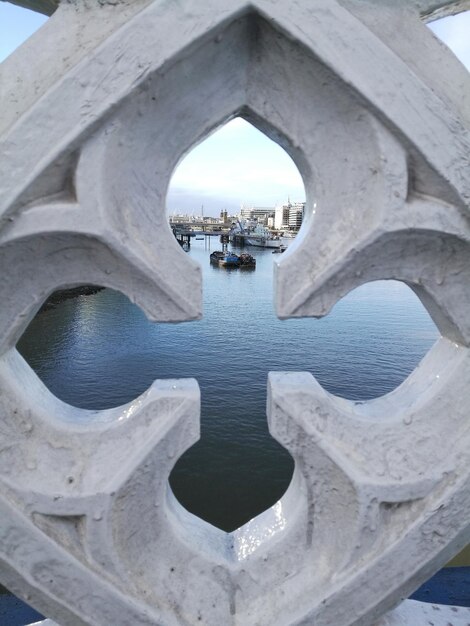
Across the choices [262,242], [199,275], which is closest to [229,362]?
[199,275]

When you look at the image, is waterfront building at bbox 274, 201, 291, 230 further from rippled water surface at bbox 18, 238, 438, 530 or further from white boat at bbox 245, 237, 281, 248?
rippled water surface at bbox 18, 238, 438, 530

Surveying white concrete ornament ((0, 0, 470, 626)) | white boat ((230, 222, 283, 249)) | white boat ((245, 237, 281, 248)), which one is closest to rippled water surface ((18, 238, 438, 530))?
white concrete ornament ((0, 0, 470, 626))

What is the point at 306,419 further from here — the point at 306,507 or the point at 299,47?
the point at 299,47

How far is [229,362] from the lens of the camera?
19625 mm

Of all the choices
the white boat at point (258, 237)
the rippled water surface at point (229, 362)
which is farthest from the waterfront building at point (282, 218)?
the rippled water surface at point (229, 362)

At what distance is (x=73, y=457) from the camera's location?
1.10m

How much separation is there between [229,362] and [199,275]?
61.5ft

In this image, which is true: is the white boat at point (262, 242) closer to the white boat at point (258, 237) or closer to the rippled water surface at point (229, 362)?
the white boat at point (258, 237)

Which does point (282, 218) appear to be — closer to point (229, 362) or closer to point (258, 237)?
point (258, 237)

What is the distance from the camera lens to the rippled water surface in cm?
1197

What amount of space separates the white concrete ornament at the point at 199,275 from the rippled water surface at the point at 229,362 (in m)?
10.1

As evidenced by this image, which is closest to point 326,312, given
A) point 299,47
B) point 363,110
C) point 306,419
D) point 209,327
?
point 306,419

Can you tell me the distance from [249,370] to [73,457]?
1783cm

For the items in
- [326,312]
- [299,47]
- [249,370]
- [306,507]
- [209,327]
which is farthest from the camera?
[209,327]
